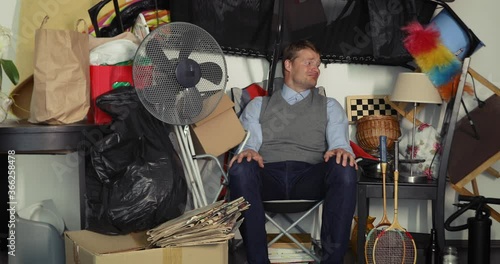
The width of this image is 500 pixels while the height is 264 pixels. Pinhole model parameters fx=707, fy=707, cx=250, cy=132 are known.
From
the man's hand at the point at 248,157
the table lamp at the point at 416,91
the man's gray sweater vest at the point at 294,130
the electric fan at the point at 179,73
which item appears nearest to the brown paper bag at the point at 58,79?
the electric fan at the point at 179,73

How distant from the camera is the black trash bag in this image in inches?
120

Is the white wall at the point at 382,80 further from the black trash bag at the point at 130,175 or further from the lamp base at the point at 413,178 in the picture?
the black trash bag at the point at 130,175

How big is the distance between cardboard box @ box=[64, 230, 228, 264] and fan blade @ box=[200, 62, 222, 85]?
2.57ft

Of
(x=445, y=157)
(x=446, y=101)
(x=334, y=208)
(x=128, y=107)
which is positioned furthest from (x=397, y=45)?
(x=128, y=107)

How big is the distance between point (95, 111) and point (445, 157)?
5.69 feet

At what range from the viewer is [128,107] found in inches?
128

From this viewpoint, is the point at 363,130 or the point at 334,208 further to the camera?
the point at 363,130

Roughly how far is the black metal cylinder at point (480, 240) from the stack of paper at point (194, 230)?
1.26 m

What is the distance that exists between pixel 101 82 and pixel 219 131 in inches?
25.3

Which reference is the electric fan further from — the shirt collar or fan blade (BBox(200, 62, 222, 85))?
→ the shirt collar

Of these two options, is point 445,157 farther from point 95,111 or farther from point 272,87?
point 95,111

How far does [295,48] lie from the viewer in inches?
150

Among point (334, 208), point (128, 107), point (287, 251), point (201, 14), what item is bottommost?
point (287, 251)

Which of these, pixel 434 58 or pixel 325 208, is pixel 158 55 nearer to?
pixel 325 208
